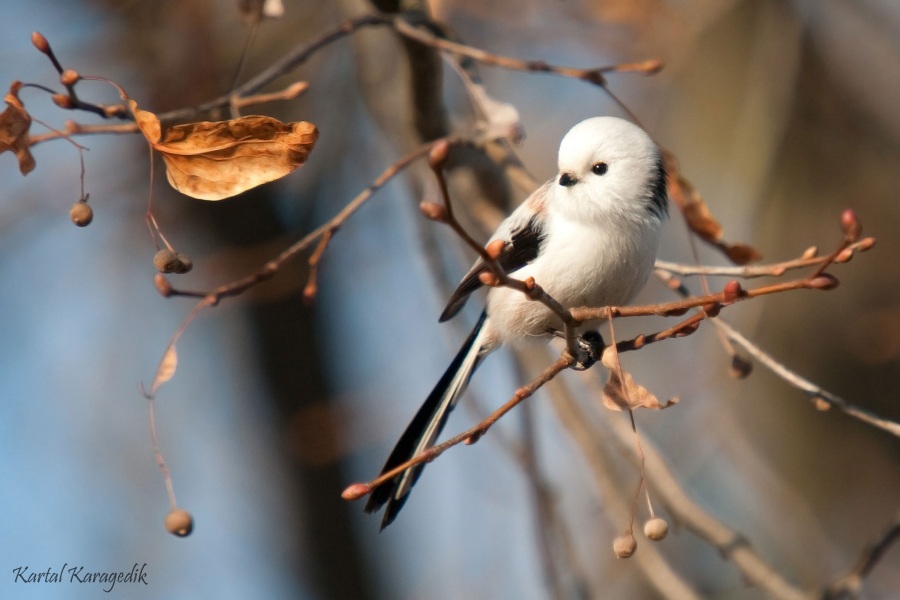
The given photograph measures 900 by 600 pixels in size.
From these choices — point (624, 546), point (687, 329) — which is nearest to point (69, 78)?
point (687, 329)

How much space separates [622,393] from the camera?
4.82 feet

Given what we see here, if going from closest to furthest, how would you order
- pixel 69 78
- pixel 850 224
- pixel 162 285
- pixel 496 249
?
pixel 496 249 → pixel 850 224 → pixel 69 78 → pixel 162 285

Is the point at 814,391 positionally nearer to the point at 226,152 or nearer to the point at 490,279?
the point at 490,279

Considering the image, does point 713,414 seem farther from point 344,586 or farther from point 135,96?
point 135,96

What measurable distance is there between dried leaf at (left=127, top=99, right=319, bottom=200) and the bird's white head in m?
0.74

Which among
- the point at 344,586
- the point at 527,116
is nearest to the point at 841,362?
the point at 527,116

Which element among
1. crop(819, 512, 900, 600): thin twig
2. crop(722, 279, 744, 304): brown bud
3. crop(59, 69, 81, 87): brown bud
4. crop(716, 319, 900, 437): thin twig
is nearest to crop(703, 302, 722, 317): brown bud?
crop(722, 279, 744, 304): brown bud

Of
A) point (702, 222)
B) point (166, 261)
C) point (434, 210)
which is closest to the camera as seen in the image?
point (434, 210)

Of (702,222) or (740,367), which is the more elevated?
(702,222)

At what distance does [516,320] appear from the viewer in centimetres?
218

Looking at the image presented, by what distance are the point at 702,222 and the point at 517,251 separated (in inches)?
18.1

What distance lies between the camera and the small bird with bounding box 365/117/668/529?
1.99m

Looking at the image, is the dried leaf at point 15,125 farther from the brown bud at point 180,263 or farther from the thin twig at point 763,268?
the thin twig at point 763,268

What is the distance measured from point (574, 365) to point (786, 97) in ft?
9.24
